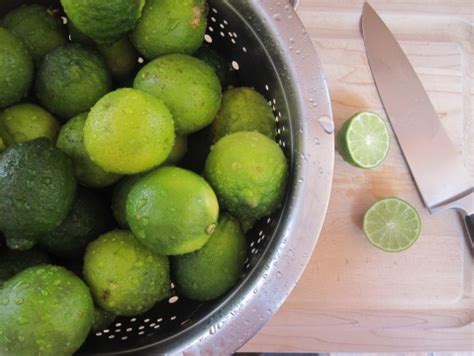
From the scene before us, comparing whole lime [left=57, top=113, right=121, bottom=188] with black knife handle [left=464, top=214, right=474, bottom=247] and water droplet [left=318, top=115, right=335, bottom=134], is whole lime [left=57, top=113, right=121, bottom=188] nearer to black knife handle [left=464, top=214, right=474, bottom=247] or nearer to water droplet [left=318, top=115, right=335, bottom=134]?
water droplet [left=318, top=115, right=335, bottom=134]

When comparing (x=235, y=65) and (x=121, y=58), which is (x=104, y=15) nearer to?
(x=121, y=58)

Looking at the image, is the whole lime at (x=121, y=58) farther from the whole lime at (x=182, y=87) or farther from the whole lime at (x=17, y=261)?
the whole lime at (x=17, y=261)

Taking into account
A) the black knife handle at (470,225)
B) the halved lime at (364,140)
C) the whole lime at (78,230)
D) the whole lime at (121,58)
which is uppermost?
the whole lime at (121,58)

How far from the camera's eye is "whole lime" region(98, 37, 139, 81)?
0.89 metres

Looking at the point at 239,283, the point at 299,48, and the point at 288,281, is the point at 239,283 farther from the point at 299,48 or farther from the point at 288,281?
the point at 299,48

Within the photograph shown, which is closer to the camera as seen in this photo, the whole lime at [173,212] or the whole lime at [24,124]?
→ the whole lime at [173,212]

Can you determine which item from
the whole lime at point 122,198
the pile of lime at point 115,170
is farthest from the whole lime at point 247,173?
the whole lime at point 122,198

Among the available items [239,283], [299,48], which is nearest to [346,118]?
[299,48]

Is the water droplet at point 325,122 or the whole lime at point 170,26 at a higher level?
the whole lime at point 170,26

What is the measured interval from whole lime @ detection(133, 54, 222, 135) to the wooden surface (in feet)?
1.43

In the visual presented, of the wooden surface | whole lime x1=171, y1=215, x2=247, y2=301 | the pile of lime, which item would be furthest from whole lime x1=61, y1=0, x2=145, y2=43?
the wooden surface

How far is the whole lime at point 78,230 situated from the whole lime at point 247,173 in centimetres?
19

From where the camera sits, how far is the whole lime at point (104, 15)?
739 mm

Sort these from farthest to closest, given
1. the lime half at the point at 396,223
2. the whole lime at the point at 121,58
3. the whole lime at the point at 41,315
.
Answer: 1. the lime half at the point at 396,223
2. the whole lime at the point at 121,58
3. the whole lime at the point at 41,315
